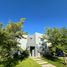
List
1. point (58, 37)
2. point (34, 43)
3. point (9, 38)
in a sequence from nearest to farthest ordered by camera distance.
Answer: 1. point (9, 38)
2. point (58, 37)
3. point (34, 43)

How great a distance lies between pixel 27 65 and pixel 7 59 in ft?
11.2

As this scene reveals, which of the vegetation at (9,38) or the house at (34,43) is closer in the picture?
the vegetation at (9,38)

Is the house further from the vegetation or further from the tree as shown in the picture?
the vegetation

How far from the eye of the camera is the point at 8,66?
17859 millimetres

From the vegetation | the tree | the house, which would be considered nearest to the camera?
the vegetation

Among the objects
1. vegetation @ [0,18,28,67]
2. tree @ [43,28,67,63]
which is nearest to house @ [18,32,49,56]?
tree @ [43,28,67,63]

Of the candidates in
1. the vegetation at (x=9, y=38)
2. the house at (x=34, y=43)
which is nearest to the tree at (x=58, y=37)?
the house at (x=34, y=43)

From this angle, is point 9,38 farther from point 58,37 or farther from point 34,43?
point 34,43

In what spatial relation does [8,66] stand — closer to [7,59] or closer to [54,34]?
[7,59]

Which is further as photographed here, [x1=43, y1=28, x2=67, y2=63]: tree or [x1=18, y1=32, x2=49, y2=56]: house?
[x1=18, y1=32, x2=49, y2=56]: house

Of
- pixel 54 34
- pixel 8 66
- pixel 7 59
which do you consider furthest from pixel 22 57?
pixel 54 34

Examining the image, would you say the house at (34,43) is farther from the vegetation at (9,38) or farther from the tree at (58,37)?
the vegetation at (9,38)

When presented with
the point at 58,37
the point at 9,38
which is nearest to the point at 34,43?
the point at 58,37

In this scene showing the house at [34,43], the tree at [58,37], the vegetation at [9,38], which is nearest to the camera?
the vegetation at [9,38]
